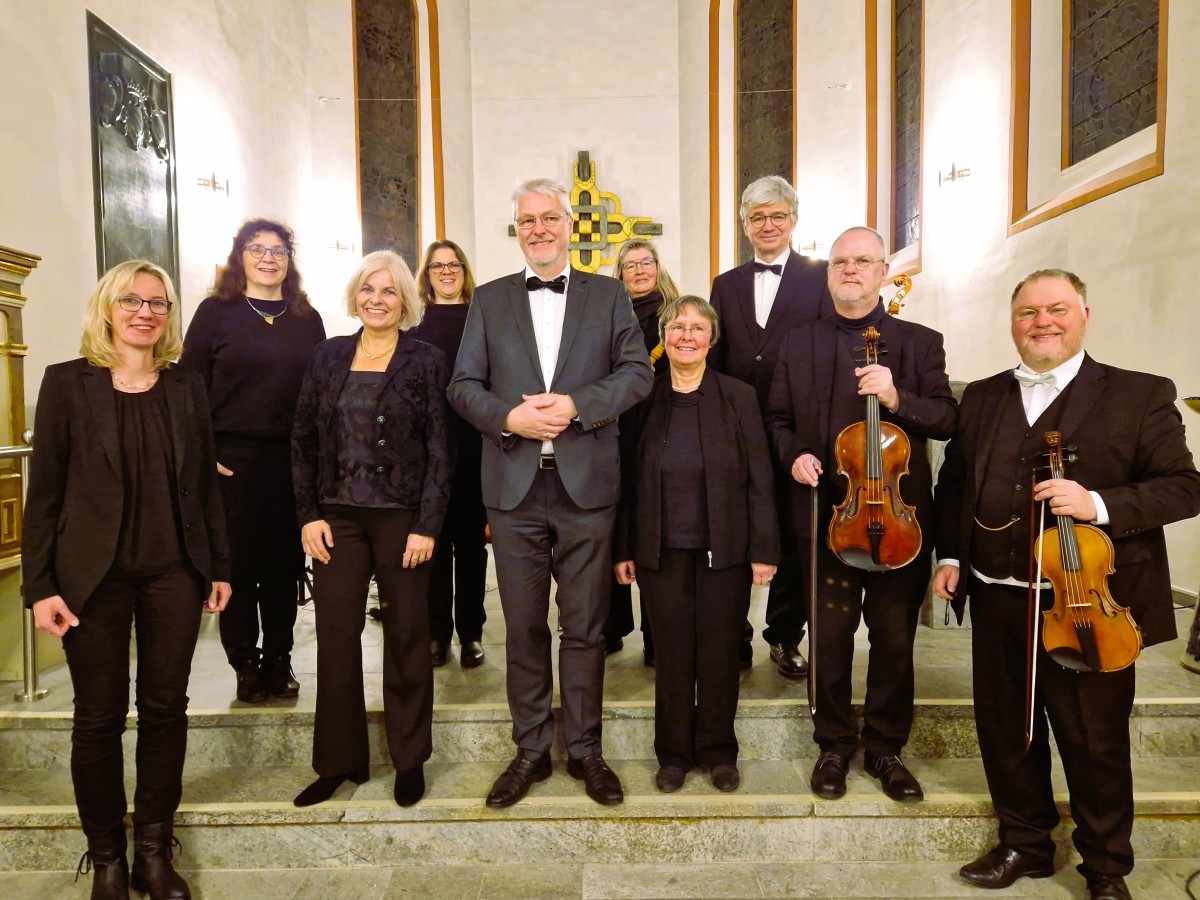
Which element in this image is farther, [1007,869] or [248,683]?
[248,683]

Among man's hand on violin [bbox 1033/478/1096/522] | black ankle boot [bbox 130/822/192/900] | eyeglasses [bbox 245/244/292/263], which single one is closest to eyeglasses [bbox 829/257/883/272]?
man's hand on violin [bbox 1033/478/1096/522]

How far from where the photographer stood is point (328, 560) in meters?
2.24

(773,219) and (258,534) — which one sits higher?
(773,219)

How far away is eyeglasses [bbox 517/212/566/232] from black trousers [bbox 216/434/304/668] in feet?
3.54

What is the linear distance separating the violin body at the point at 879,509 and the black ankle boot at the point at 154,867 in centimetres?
196

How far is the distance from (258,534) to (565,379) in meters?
1.20

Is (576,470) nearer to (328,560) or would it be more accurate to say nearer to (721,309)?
(328,560)

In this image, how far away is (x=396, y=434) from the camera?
7.29ft

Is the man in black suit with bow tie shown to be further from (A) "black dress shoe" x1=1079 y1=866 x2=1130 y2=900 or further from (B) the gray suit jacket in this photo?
(A) "black dress shoe" x1=1079 y1=866 x2=1130 y2=900

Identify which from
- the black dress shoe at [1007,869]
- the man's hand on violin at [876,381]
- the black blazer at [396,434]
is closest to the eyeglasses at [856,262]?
the man's hand on violin at [876,381]

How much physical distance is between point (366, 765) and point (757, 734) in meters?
1.28

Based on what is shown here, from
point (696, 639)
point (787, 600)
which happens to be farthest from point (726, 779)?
point (787, 600)

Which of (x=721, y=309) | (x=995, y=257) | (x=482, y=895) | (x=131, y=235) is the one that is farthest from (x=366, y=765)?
(x=995, y=257)

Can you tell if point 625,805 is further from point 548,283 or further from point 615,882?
point 548,283
